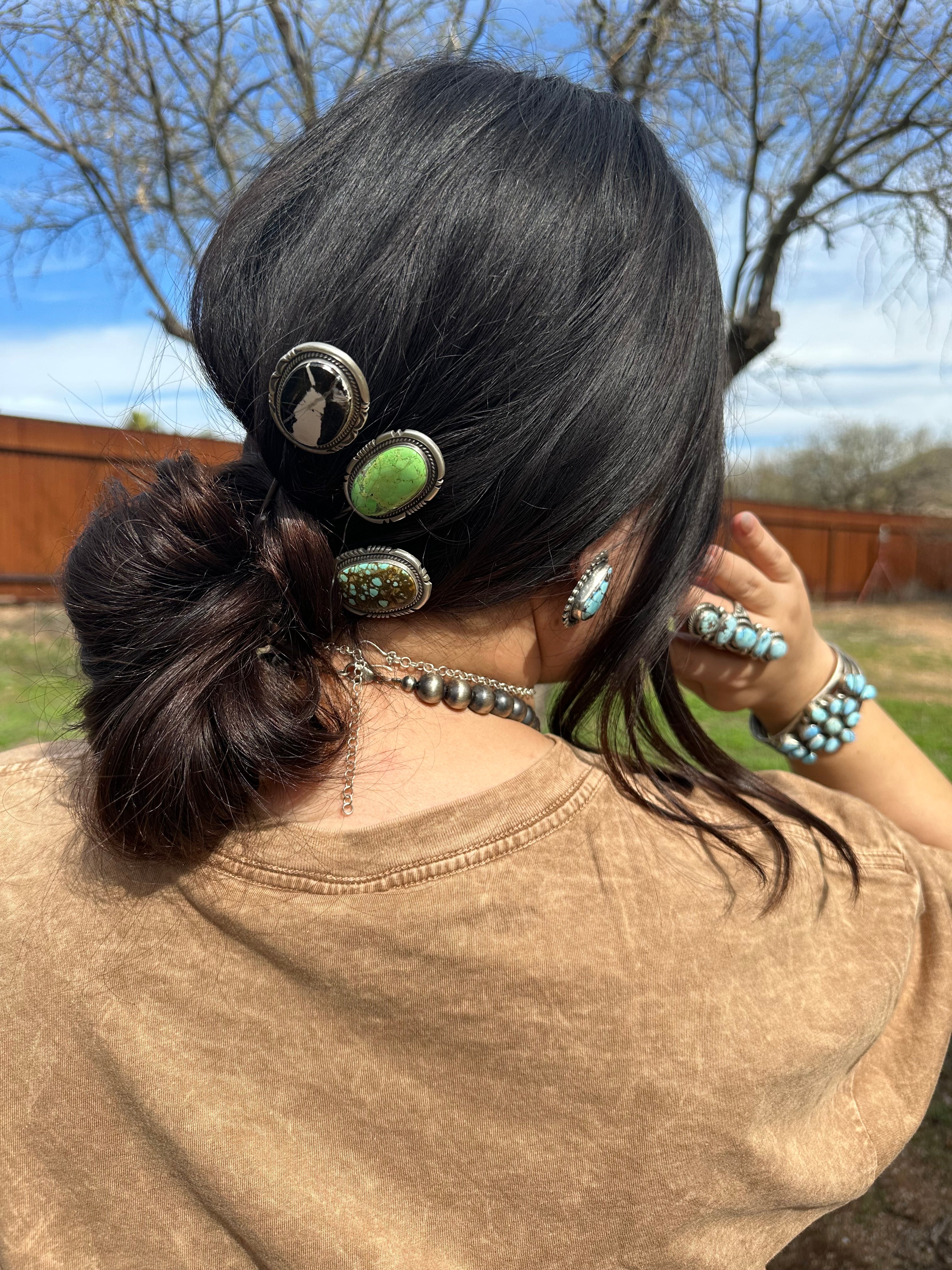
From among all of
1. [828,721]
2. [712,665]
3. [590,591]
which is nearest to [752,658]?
[712,665]

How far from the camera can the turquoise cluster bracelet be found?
1.36 metres

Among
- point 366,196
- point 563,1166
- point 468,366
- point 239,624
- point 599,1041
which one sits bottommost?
point 563,1166

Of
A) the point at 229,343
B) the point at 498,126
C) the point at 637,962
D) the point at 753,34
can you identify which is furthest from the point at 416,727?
the point at 753,34

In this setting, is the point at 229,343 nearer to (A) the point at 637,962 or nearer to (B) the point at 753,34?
(A) the point at 637,962

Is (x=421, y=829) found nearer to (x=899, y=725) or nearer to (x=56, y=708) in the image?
(x=56, y=708)

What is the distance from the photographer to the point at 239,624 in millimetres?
843

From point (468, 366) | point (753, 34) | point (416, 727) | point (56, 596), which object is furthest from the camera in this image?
point (753, 34)

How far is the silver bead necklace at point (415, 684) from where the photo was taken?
872 millimetres

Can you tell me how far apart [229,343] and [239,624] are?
27 cm

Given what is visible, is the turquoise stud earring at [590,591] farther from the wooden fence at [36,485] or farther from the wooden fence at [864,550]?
the wooden fence at [864,550]

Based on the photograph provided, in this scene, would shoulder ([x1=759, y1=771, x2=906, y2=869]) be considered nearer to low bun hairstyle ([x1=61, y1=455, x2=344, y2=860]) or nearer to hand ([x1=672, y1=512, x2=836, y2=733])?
hand ([x1=672, y1=512, x2=836, y2=733])

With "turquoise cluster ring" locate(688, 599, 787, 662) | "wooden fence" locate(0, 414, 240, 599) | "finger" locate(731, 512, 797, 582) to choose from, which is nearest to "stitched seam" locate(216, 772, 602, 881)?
"turquoise cluster ring" locate(688, 599, 787, 662)

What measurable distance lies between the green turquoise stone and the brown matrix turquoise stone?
0.17ft

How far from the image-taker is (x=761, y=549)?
1.30 m
